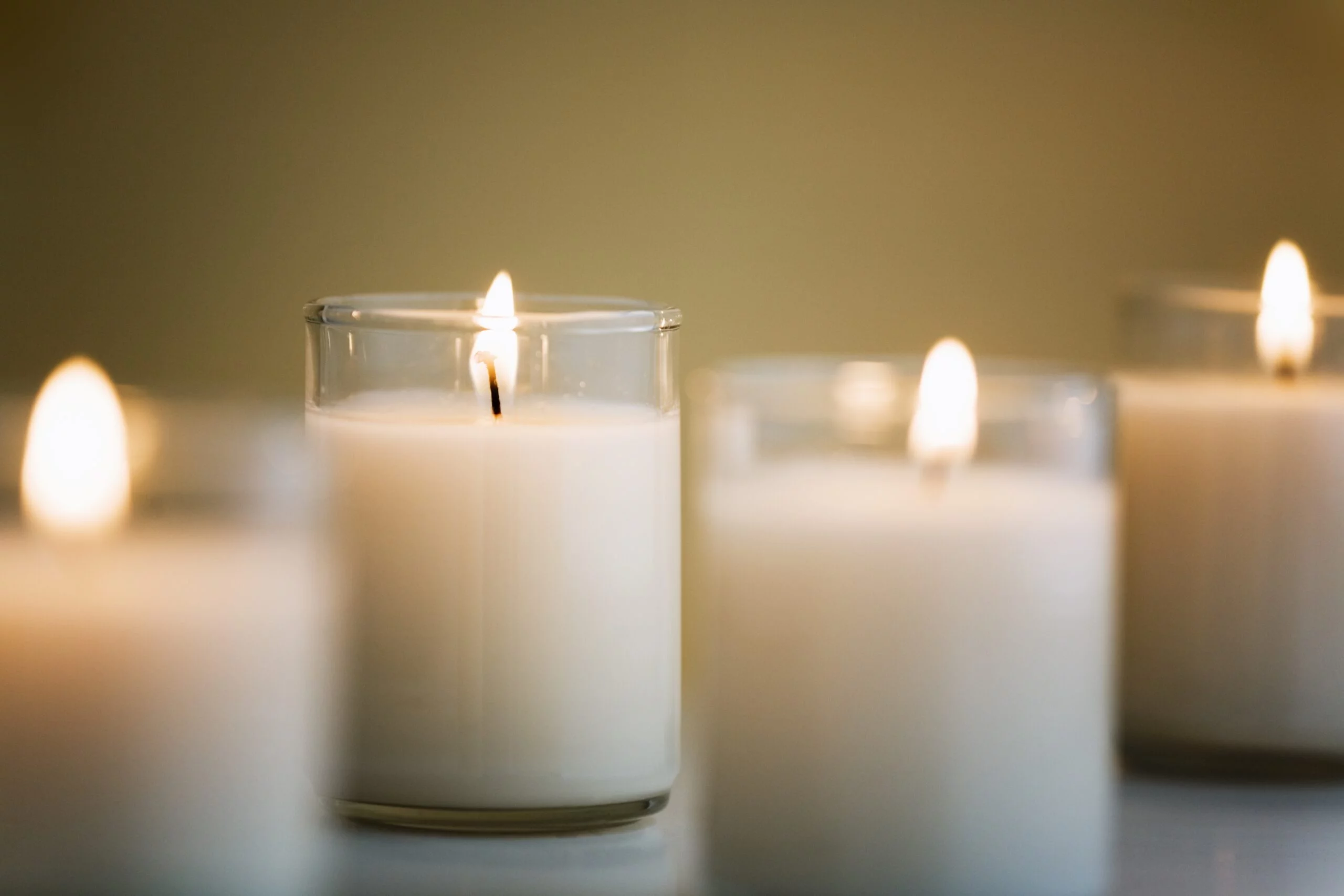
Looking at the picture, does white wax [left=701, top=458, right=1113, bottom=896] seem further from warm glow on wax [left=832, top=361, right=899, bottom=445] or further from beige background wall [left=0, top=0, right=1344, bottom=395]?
beige background wall [left=0, top=0, right=1344, bottom=395]

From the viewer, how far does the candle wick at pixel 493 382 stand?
49 centimetres

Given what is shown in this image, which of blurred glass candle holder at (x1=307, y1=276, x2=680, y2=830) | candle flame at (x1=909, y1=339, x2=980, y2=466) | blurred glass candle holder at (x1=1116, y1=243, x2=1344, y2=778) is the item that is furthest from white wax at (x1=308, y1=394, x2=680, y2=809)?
blurred glass candle holder at (x1=1116, y1=243, x2=1344, y2=778)

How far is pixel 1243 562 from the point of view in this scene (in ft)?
1.92

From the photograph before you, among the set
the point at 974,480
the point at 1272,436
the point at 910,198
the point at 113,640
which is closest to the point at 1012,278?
the point at 910,198

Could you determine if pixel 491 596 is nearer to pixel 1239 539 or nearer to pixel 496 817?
pixel 496 817

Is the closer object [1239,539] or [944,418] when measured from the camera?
[944,418]

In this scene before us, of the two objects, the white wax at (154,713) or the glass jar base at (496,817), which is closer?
the white wax at (154,713)

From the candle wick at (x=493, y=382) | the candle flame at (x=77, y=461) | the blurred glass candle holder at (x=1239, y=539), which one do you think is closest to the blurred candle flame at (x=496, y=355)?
the candle wick at (x=493, y=382)

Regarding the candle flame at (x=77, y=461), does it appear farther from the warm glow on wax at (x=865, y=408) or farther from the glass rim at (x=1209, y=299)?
the glass rim at (x=1209, y=299)

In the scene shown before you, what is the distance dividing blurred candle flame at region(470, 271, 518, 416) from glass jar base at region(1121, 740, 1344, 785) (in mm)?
290

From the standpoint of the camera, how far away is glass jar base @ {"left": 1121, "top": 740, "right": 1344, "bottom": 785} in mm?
583

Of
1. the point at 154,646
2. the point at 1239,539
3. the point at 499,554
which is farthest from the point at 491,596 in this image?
the point at 1239,539

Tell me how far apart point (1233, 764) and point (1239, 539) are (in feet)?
0.28

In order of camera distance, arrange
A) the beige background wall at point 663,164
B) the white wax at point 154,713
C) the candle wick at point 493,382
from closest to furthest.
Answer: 1. the white wax at point 154,713
2. the candle wick at point 493,382
3. the beige background wall at point 663,164
